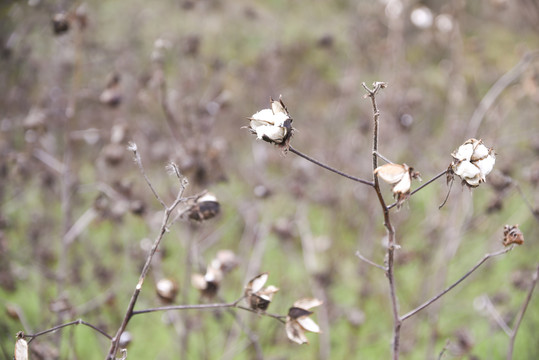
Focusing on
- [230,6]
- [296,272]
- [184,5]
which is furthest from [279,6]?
[296,272]

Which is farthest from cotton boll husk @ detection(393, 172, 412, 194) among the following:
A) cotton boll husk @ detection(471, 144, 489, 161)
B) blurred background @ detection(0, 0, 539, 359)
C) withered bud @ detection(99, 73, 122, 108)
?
withered bud @ detection(99, 73, 122, 108)

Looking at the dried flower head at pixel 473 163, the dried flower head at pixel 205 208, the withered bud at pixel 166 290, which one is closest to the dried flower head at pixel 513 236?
the dried flower head at pixel 473 163

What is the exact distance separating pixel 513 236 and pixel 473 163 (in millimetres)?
204

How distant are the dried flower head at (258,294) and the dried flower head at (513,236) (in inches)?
15.8

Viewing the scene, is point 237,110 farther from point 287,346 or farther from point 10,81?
point 287,346

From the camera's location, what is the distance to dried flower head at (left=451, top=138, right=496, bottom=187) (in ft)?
1.91

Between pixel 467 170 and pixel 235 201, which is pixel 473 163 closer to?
pixel 467 170

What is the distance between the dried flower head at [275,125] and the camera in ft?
1.98

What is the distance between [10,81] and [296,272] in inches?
72.2

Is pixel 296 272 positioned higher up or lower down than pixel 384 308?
lower down

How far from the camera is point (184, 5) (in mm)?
1990

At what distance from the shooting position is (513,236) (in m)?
0.71

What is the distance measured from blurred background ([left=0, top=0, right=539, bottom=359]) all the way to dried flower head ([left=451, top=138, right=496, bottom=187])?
44 centimetres

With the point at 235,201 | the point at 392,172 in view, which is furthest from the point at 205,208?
the point at 235,201
